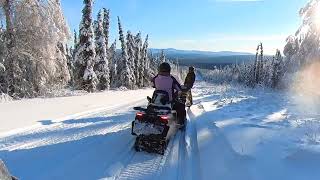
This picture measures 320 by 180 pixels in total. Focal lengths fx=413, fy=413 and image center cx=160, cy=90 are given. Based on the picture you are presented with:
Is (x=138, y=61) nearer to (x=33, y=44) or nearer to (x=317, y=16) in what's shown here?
(x=33, y=44)

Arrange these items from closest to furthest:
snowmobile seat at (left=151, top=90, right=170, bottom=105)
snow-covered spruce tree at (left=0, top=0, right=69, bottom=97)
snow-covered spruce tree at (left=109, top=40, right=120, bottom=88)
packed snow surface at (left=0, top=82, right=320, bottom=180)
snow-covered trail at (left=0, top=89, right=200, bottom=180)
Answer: packed snow surface at (left=0, top=82, right=320, bottom=180) < snow-covered trail at (left=0, top=89, right=200, bottom=180) < snowmobile seat at (left=151, top=90, right=170, bottom=105) < snow-covered spruce tree at (left=0, top=0, right=69, bottom=97) < snow-covered spruce tree at (left=109, top=40, right=120, bottom=88)

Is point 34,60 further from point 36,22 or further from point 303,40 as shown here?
point 303,40

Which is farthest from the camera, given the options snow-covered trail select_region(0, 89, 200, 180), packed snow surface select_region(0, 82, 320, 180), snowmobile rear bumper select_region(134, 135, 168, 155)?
snowmobile rear bumper select_region(134, 135, 168, 155)

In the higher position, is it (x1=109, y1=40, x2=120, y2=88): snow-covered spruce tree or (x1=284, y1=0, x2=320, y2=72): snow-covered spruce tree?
(x1=284, y1=0, x2=320, y2=72): snow-covered spruce tree

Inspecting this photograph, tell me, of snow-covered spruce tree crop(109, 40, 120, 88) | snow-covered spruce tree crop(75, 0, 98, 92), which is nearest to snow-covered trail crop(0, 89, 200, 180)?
snow-covered spruce tree crop(75, 0, 98, 92)

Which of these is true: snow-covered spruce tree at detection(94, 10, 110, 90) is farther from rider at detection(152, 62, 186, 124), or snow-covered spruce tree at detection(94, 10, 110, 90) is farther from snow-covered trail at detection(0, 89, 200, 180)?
rider at detection(152, 62, 186, 124)

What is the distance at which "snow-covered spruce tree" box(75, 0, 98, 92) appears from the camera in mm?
38406

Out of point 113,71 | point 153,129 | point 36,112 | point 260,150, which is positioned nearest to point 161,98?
point 153,129

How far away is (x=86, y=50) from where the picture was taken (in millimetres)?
38656

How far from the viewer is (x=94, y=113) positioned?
16391mm

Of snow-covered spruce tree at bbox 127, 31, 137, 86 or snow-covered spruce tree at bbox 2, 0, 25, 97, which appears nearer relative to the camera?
snow-covered spruce tree at bbox 2, 0, 25, 97

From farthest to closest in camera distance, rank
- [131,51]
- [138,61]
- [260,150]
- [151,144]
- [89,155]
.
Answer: [138,61] < [131,51] < [151,144] < [89,155] < [260,150]

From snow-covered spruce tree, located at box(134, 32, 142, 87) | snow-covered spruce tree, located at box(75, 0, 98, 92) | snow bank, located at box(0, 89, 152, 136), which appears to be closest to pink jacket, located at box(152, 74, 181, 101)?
snow bank, located at box(0, 89, 152, 136)

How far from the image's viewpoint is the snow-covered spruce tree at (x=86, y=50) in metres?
38.4
